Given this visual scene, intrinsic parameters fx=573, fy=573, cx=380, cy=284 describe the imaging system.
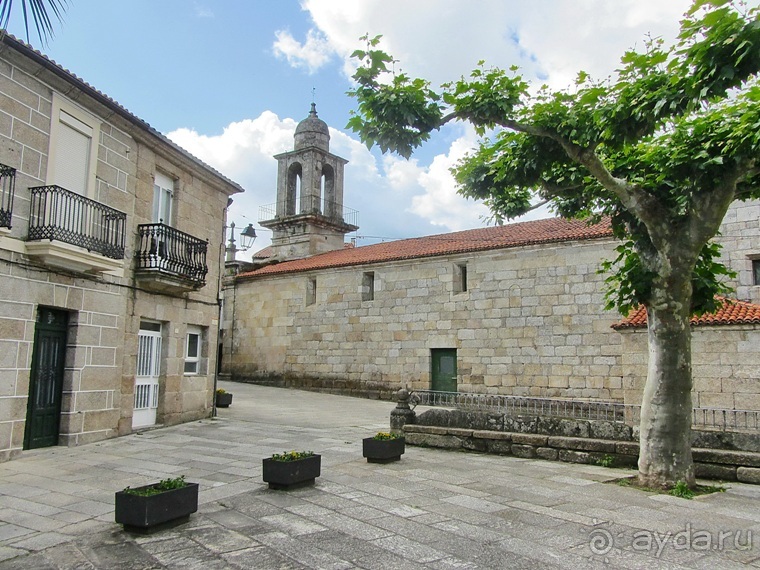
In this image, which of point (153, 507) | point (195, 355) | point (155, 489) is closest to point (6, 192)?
point (155, 489)

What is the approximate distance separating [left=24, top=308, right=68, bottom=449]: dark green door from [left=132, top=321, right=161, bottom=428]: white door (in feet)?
5.38

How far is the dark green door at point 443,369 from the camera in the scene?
1778cm

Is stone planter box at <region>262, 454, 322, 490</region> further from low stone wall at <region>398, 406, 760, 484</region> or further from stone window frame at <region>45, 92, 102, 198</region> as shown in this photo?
stone window frame at <region>45, 92, 102, 198</region>

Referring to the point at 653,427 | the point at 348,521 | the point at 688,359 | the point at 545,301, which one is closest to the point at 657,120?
the point at 688,359

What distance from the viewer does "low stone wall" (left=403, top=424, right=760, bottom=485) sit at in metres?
6.62

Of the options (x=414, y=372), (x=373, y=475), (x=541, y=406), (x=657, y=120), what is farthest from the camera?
(x=414, y=372)

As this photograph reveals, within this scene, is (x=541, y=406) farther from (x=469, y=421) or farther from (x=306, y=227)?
(x=306, y=227)

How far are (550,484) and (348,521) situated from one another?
264 cm

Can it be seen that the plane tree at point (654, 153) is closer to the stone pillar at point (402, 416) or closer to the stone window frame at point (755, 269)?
the stone pillar at point (402, 416)

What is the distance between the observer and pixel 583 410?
42.0 feet

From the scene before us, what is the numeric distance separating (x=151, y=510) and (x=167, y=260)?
6.72m

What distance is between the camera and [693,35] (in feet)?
17.3
